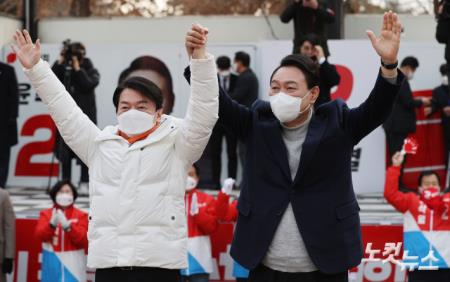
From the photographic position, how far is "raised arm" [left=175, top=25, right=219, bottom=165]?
342 centimetres

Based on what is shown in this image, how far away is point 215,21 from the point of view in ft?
37.4

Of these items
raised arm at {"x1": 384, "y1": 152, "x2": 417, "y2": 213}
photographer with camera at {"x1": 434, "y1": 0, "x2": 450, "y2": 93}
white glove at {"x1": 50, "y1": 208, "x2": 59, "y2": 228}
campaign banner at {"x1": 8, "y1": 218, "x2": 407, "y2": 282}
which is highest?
photographer with camera at {"x1": 434, "y1": 0, "x2": 450, "y2": 93}

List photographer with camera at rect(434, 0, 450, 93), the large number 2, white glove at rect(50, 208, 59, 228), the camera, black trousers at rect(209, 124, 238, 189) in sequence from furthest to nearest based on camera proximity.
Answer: the large number 2, black trousers at rect(209, 124, 238, 189), the camera, white glove at rect(50, 208, 59, 228), photographer with camera at rect(434, 0, 450, 93)

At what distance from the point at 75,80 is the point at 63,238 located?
110 inches

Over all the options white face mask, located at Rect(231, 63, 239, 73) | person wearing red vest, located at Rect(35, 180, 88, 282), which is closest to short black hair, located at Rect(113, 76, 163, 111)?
person wearing red vest, located at Rect(35, 180, 88, 282)

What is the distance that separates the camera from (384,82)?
10.8 feet

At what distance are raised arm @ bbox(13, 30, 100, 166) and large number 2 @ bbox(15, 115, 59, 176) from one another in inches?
286

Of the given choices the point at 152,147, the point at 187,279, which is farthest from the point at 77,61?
the point at 152,147

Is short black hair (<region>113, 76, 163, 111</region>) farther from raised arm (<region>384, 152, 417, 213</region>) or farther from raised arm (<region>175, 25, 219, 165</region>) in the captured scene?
raised arm (<region>384, 152, 417, 213</region>)

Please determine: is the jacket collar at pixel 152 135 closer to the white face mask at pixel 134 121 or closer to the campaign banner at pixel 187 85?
the white face mask at pixel 134 121

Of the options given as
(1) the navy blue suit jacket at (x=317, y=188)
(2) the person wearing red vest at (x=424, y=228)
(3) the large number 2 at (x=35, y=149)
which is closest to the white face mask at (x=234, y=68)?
(3) the large number 2 at (x=35, y=149)

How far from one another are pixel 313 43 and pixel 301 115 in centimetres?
392

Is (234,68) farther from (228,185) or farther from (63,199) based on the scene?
(228,185)

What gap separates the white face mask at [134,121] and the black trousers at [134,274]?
0.56m
